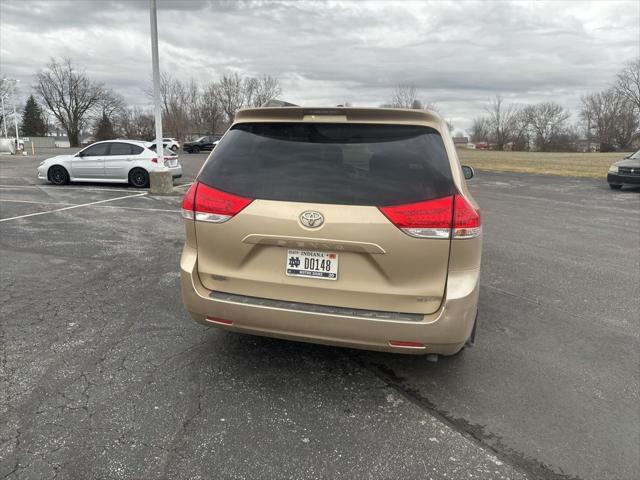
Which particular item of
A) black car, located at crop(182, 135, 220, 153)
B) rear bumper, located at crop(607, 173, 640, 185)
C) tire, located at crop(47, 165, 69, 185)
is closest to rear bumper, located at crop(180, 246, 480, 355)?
tire, located at crop(47, 165, 69, 185)

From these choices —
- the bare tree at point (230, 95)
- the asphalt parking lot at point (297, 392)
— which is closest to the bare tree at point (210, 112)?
the bare tree at point (230, 95)

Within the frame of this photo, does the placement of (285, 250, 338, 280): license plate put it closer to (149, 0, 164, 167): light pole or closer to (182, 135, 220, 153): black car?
(149, 0, 164, 167): light pole

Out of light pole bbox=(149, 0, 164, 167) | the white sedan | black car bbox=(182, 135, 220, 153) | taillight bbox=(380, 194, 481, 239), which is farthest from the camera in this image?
black car bbox=(182, 135, 220, 153)

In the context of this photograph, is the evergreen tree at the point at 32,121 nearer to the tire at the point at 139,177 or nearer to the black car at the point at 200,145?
the black car at the point at 200,145

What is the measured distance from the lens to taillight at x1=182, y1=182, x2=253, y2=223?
3025 millimetres

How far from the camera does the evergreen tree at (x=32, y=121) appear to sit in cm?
9000

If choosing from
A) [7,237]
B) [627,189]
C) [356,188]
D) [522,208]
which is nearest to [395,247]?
[356,188]

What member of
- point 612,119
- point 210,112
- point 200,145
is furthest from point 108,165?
point 612,119

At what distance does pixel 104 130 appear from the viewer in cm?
7812

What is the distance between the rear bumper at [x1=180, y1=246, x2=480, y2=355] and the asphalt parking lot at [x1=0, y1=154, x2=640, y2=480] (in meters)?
0.45

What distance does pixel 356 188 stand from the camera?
114 inches

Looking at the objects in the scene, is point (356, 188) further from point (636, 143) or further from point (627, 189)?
point (636, 143)

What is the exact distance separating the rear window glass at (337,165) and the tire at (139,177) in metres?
13.3

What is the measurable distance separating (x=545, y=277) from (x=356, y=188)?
164 inches
